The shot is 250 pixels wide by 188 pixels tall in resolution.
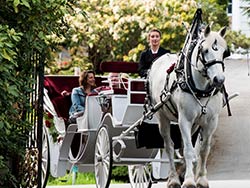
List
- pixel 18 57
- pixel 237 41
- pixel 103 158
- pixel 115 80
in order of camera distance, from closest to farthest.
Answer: pixel 18 57 < pixel 103 158 < pixel 115 80 < pixel 237 41

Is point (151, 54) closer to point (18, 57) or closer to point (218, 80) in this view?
point (218, 80)

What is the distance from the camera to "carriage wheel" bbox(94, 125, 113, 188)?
1230cm

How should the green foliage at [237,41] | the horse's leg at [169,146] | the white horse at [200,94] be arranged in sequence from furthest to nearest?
the green foliage at [237,41]
the horse's leg at [169,146]
the white horse at [200,94]

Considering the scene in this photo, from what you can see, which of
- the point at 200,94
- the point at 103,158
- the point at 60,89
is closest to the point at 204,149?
the point at 200,94

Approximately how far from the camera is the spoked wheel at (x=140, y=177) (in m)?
14.0

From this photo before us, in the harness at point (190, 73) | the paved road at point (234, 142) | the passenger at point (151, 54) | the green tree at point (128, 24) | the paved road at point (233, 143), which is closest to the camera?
the harness at point (190, 73)

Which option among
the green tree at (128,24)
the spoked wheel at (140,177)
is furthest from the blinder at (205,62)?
the green tree at (128,24)

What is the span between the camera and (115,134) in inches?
498

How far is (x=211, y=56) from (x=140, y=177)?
176 inches

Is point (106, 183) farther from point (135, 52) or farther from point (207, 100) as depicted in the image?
point (135, 52)

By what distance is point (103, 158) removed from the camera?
41.3 feet

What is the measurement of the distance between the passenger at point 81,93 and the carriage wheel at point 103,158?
3.77 feet

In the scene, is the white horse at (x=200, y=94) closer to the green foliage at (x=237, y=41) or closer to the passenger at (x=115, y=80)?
the passenger at (x=115, y=80)

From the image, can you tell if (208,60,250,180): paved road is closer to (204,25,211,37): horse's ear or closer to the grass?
the grass
